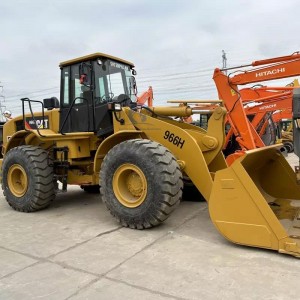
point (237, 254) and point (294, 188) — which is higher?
point (294, 188)

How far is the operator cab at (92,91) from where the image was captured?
594cm

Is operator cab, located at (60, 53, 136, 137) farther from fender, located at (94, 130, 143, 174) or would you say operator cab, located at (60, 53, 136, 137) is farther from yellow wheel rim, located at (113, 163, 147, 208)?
yellow wheel rim, located at (113, 163, 147, 208)

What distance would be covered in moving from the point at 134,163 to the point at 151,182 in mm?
384

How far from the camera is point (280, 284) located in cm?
318

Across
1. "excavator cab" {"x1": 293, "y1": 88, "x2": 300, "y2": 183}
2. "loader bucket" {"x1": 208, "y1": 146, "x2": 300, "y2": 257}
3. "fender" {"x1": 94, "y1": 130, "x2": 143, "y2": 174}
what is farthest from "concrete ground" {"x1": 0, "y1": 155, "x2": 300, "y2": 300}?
"excavator cab" {"x1": 293, "y1": 88, "x2": 300, "y2": 183}

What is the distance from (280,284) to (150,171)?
2.10 metres

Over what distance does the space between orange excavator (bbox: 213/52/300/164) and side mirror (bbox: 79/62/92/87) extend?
2.07 meters

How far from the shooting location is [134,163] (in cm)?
484

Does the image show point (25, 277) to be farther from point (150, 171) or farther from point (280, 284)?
point (280, 284)

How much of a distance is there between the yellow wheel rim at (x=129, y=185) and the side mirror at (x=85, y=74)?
1780 millimetres

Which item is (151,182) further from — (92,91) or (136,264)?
(92,91)

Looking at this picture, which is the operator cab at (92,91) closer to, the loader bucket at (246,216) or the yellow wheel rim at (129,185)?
the yellow wheel rim at (129,185)

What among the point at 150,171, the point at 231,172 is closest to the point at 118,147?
the point at 150,171

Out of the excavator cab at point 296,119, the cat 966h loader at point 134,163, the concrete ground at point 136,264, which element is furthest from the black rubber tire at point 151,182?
the excavator cab at point 296,119
